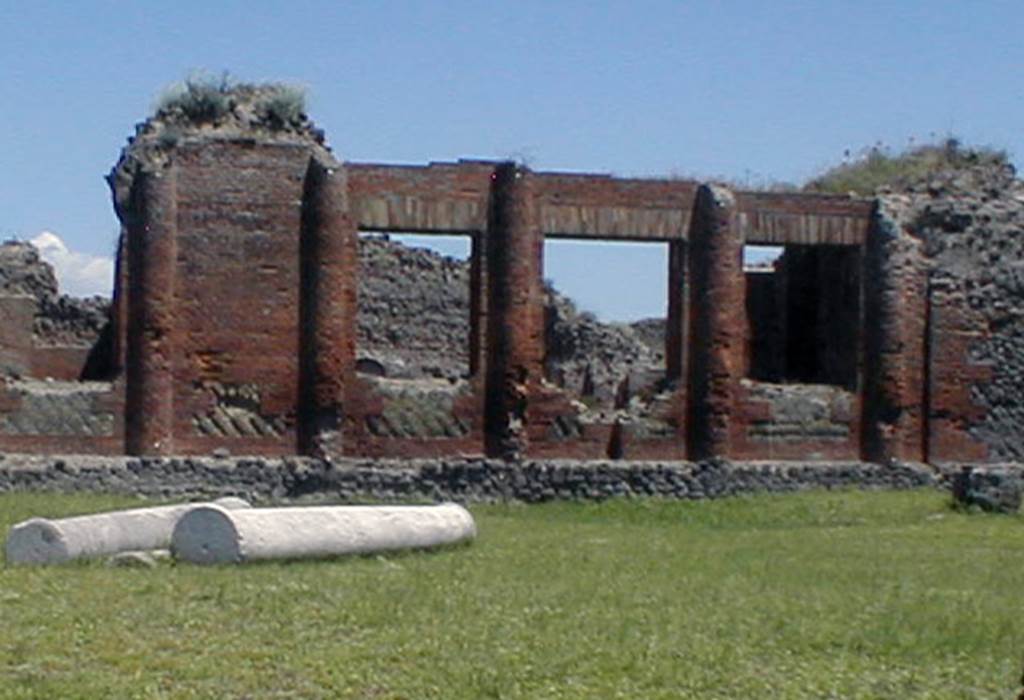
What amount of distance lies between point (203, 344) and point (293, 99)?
11.3ft

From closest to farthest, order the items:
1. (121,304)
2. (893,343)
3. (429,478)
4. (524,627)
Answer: (524,627) < (121,304) < (429,478) < (893,343)

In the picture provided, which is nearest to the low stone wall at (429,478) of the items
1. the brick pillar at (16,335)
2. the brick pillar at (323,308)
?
the brick pillar at (323,308)

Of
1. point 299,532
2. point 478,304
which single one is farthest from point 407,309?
point 299,532

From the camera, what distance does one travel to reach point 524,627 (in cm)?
1159

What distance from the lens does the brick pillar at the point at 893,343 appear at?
89.8 ft

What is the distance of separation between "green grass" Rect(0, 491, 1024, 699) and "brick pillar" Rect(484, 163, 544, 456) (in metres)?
8.31

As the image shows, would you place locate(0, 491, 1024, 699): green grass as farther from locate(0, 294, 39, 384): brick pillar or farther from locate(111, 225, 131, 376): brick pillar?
locate(0, 294, 39, 384): brick pillar

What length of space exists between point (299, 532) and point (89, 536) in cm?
149

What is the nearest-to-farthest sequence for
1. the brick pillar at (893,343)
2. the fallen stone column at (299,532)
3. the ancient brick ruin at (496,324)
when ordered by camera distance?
the fallen stone column at (299,532) → the ancient brick ruin at (496,324) → the brick pillar at (893,343)

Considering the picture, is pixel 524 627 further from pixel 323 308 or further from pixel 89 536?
pixel 323 308

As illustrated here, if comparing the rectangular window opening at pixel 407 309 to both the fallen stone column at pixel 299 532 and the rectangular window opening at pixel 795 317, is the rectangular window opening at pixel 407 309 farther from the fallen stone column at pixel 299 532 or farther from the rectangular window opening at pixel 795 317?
the fallen stone column at pixel 299 532

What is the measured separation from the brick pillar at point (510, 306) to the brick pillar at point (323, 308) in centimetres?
193

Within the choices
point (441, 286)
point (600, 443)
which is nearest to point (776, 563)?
point (600, 443)

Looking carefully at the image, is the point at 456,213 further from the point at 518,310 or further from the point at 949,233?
the point at 949,233
